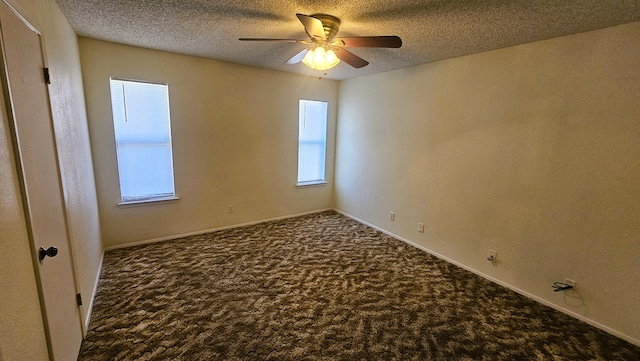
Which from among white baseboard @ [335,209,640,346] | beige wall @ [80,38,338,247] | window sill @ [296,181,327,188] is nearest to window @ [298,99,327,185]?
window sill @ [296,181,327,188]

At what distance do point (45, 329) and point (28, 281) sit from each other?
1.06ft

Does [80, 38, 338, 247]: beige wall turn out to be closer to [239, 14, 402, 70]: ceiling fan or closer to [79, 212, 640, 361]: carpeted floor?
[79, 212, 640, 361]: carpeted floor

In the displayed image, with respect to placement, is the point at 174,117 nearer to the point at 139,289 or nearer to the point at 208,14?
the point at 208,14

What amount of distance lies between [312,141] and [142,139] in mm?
2560

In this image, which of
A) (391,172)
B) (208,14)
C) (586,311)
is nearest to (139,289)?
(208,14)

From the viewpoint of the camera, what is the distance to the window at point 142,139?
310cm

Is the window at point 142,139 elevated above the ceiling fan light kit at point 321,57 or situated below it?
below

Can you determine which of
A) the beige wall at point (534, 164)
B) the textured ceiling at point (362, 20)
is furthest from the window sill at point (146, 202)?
the beige wall at point (534, 164)

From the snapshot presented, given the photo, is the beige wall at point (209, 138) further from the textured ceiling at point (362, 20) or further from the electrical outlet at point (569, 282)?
the electrical outlet at point (569, 282)

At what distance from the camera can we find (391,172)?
395cm

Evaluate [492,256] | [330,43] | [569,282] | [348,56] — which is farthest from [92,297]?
[569,282]

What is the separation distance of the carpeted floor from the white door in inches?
20.2

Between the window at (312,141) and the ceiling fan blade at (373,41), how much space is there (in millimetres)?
2335

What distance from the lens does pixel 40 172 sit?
1370 millimetres
